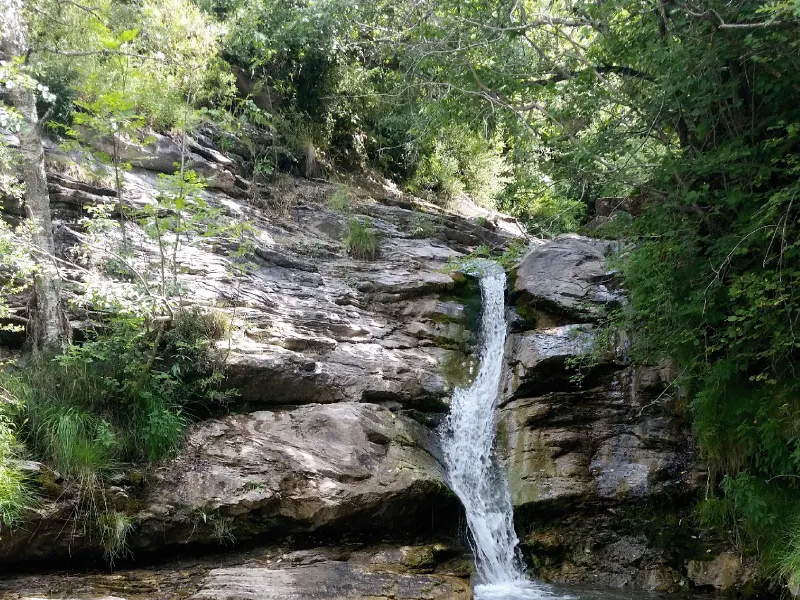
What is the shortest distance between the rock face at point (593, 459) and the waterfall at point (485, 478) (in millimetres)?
190

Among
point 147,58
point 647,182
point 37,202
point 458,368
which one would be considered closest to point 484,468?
point 458,368

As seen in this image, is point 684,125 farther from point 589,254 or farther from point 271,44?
point 271,44

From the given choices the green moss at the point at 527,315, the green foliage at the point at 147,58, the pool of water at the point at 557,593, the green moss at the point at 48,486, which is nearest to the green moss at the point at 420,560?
the pool of water at the point at 557,593

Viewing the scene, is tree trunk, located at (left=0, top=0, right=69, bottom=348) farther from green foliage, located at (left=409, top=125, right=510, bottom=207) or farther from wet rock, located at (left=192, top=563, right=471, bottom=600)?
green foliage, located at (left=409, top=125, right=510, bottom=207)

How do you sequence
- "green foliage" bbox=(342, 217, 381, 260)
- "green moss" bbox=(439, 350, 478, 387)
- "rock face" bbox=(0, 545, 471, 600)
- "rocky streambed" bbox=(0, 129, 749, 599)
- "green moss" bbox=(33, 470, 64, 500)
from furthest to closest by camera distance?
"green foliage" bbox=(342, 217, 381, 260) → "green moss" bbox=(439, 350, 478, 387) → "rocky streambed" bbox=(0, 129, 749, 599) → "green moss" bbox=(33, 470, 64, 500) → "rock face" bbox=(0, 545, 471, 600)

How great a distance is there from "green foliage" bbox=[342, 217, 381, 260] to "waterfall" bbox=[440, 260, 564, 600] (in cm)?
247

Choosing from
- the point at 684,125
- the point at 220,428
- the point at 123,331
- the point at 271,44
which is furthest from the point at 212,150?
the point at 684,125

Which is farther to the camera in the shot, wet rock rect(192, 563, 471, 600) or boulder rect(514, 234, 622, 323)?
boulder rect(514, 234, 622, 323)

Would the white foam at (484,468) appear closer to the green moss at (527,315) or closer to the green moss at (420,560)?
the green moss at (527,315)

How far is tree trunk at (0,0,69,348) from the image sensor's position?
19.9 ft

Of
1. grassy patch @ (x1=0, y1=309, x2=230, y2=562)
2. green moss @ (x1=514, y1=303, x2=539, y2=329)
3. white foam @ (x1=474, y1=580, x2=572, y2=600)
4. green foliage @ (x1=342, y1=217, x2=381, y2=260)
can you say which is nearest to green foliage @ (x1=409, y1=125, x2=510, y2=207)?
green foliage @ (x1=342, y1=217, x2=381, y2=260)

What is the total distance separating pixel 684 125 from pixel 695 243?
132 cm

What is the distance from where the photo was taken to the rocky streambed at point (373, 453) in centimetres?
509

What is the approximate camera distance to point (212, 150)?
10.5 meters
